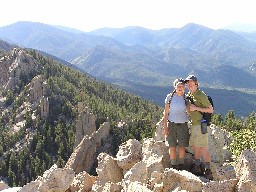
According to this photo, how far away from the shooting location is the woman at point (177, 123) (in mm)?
16859

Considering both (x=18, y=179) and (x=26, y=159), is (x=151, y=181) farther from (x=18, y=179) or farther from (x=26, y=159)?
(x=26, y=159)

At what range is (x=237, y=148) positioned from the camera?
20328mm

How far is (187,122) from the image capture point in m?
17.1

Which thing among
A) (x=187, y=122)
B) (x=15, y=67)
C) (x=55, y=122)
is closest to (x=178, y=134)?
(x=187, y=122)

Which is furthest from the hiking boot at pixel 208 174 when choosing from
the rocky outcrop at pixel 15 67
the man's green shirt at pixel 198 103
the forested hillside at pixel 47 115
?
the rocky outcrop at pixel 15 67

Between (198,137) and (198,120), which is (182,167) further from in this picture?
(198,120)

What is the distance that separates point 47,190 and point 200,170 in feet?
25.1

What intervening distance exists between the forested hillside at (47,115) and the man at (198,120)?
79.8 m

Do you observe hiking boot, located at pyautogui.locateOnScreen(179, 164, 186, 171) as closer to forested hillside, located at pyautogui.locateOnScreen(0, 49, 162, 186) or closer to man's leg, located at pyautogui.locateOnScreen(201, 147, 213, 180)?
man's leg, located at pyautogui.locateOnScreen(201, 147, 213, 180)

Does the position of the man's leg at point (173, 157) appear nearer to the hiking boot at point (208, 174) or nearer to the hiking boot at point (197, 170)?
the hiking boot at point (197, 170)

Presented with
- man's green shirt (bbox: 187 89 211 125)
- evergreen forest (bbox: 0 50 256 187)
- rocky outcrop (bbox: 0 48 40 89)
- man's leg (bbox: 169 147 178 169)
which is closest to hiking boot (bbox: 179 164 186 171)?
man's leg (bbox: 169 147 178 169)

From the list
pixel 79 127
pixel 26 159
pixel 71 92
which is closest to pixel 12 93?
pixel 71 92

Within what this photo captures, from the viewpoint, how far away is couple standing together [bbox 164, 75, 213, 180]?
16516 millimetres

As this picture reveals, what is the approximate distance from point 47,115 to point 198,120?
128 metres
